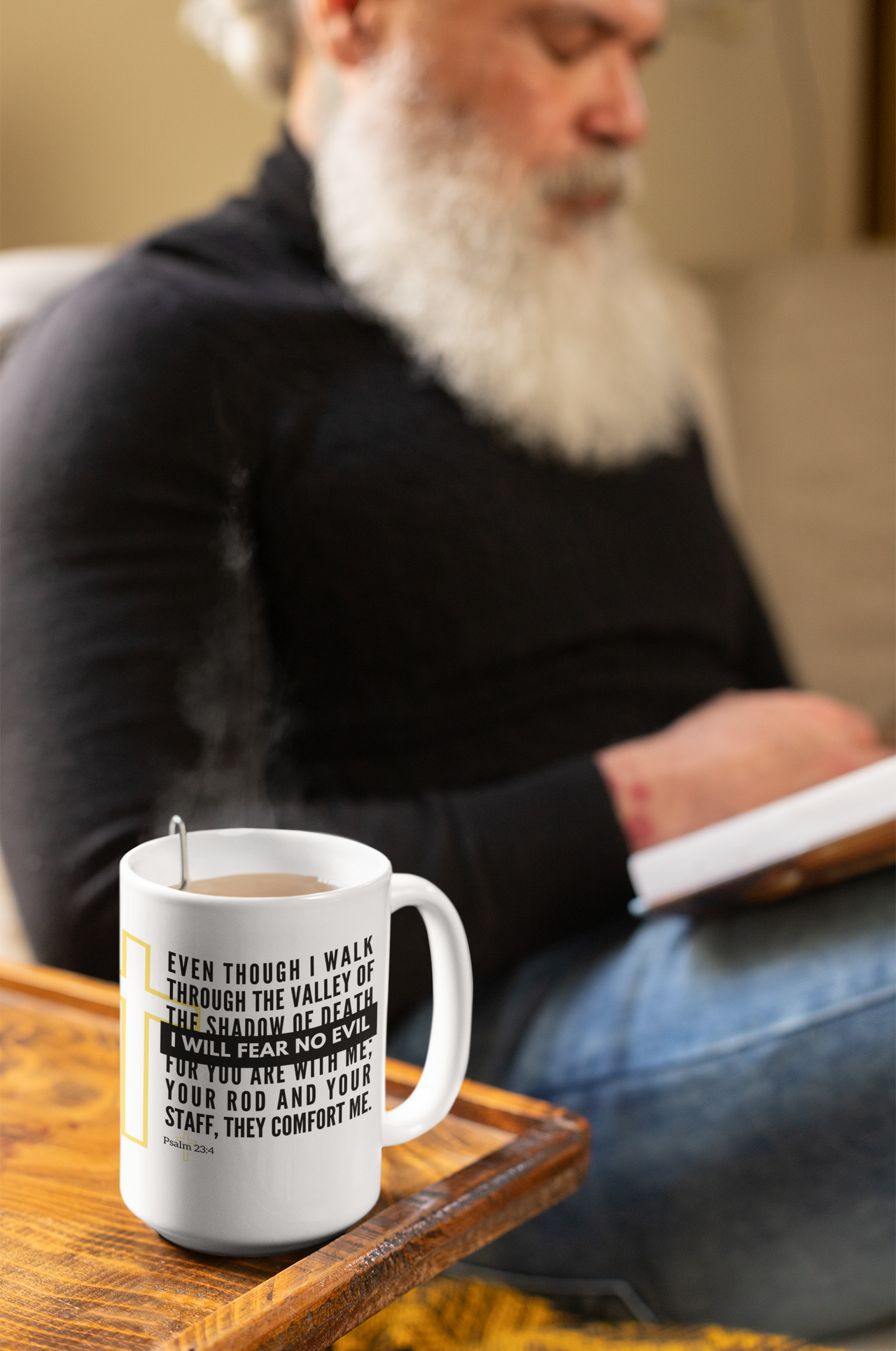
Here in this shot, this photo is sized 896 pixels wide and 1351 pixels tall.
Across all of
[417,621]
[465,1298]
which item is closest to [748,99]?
A: [417,621]

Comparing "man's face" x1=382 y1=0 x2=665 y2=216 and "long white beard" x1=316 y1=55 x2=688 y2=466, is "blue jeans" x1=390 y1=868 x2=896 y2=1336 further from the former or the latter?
"man's face" x1=382 y1=0 x2=665 y2=216

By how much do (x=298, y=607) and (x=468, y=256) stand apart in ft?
1.18

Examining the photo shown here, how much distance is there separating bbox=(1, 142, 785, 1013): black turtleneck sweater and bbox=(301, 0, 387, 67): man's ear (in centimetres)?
8

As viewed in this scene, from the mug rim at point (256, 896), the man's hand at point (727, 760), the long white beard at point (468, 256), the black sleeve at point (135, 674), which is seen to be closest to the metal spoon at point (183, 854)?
the mug rim at point (256, 896)

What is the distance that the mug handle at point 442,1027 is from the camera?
0.38 metres

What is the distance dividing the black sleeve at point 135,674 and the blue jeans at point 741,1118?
89 millimetres

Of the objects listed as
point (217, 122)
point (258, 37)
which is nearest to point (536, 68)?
point (258, 37)

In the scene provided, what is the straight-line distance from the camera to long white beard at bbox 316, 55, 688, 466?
937 millimetres

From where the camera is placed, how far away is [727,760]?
82cm

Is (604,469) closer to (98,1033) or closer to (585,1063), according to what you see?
(585,1063)

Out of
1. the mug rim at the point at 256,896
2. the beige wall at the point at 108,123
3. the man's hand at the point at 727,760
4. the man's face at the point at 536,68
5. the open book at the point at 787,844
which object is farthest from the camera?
the beige wall at the point at 108,123

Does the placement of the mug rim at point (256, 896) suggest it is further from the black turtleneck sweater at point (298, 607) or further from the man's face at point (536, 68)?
the man's face at point (536, 68)

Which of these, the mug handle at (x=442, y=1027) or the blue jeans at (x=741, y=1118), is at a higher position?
the mug handle at (x=442, y=1027)

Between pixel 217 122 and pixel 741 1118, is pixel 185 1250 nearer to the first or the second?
pixel 741 1118
